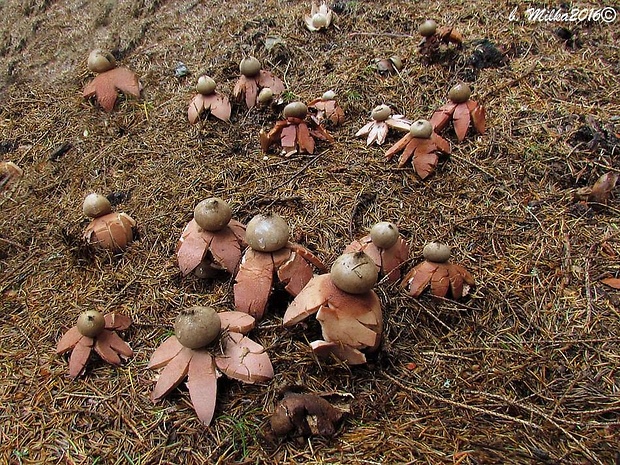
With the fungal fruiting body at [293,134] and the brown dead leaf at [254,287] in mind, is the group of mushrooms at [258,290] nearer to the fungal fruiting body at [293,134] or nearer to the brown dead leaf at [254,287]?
the brown dead leaf at [254,287]

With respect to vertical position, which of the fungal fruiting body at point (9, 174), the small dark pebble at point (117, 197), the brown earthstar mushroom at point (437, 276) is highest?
the fungal fruiting body at point (9, 174)

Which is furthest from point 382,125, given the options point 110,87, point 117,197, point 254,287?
point 110,87

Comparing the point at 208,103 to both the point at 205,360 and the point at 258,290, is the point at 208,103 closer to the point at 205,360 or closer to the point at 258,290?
the point at 258,290

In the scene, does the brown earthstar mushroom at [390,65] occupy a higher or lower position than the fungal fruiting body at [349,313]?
lower

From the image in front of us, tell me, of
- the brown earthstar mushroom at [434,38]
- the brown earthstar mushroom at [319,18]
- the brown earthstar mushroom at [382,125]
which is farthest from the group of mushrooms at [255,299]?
the brown earthstar mushroom at [319,18]

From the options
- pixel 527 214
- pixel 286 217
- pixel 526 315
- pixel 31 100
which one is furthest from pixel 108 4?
pixel 526 315

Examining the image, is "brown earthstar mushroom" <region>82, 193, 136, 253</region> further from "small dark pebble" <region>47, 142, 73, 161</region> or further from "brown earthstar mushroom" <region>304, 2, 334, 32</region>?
"brown earthstar mushroom" <region>304, 2, 334, 32</region>

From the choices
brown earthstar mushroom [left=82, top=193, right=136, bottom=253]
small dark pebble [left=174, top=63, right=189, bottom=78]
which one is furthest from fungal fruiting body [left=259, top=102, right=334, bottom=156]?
small dark pebble [left=174, top=63, right=189, bottom=78]
